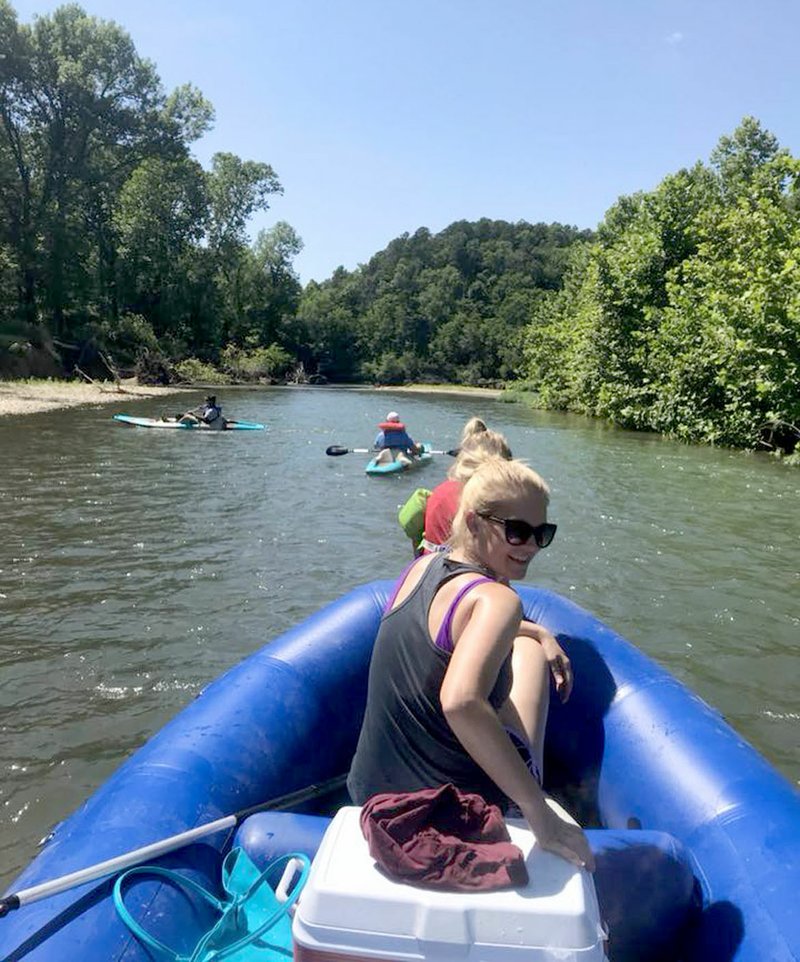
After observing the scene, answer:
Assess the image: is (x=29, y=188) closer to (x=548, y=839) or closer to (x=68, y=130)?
(x=68, y=130)

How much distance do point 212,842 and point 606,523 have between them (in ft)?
24.9

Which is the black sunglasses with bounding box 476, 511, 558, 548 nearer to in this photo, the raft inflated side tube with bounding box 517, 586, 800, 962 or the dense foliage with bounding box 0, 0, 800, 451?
the raft inflated side tube with bounding box 517, 586, 800, 962

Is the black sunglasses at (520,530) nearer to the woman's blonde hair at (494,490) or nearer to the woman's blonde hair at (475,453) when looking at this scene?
the woman's blonde hair at (494,490)

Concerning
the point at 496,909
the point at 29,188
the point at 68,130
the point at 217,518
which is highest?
the point at 68,130

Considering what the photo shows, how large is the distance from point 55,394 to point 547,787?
75.6 ft

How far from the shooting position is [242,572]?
21.8 ft

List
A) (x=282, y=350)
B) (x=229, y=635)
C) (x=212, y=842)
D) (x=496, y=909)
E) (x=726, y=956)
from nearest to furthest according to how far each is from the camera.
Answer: (x=496, y=909) → (x=726, y=956) → (x=212, y=842) → (x=229, y=635) → (x=282, y=350)

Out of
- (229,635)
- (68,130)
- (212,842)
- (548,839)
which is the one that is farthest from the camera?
(68,130)

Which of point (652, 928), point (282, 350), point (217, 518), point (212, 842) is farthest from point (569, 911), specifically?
point (282, 350)

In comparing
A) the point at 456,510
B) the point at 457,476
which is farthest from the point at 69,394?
the point at 456,510

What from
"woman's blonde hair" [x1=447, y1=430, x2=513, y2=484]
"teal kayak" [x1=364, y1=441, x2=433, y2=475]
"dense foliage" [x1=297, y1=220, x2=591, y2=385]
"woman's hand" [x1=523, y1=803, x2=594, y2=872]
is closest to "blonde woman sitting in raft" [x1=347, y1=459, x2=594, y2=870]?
"woman's hand" [x1=523, y1=803, x2=594, y2=872]

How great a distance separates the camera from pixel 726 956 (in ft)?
6.20

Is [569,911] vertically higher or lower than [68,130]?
lower

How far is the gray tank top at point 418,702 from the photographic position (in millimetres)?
1787
